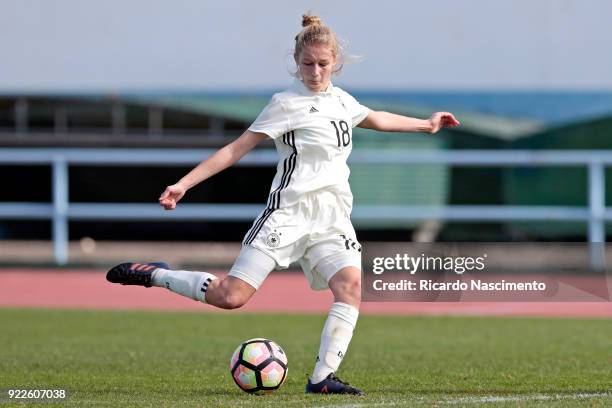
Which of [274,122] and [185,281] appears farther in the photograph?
[185,281]

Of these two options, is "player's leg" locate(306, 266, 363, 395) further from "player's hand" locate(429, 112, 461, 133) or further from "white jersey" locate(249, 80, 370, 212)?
"player's hand" locate(429, 112, 461, 133)

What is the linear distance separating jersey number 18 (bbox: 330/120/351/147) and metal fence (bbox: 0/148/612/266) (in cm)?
867

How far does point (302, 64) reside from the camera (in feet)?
19.8

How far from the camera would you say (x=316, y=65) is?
599 centimetres

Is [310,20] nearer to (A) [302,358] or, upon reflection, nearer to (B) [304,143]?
(B) [304,143]

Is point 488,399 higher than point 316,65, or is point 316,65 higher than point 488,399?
point 316,65

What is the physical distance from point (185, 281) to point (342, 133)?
1008 millimetres

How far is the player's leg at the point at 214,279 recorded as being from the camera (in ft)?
19.8

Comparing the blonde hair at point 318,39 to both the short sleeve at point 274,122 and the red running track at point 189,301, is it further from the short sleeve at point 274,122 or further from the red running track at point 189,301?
the red running track at point 189,301

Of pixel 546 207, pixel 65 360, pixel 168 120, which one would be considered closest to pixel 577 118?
pixel 546 207

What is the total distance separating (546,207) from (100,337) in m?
6.86

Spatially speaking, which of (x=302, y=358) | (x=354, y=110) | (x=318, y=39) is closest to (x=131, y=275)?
(x=354, y=110)

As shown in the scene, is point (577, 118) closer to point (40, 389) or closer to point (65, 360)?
point (65, 360)

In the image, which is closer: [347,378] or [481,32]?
[347,378]
